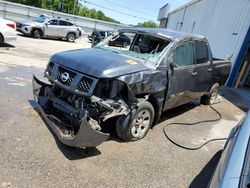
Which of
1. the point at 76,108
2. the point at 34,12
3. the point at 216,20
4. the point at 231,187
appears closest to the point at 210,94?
the point at 76,108

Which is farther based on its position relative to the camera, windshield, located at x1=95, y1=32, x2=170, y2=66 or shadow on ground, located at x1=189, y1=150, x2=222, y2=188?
windshield, located at x1=95, y1=32, x2=170, y2=66

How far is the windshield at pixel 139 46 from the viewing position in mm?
4906

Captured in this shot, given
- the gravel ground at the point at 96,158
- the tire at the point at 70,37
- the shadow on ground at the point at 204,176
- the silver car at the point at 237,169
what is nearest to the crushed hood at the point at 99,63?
the gravel ground at the point at 96,158

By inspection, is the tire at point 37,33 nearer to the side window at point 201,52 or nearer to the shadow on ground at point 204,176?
the side window at point 201,52

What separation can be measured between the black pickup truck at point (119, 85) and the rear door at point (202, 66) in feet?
0.09

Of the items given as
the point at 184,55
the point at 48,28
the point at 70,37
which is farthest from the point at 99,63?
the point at 70,37

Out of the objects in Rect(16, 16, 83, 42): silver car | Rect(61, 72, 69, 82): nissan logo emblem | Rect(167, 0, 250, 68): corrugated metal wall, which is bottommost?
Rect(16, 16, 83, 42): silver car

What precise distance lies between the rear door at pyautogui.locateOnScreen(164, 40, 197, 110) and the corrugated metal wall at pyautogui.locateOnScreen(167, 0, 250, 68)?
6.60 m

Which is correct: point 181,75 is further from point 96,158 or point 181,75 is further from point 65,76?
point 96,158

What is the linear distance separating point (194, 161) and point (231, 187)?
2.59 metres

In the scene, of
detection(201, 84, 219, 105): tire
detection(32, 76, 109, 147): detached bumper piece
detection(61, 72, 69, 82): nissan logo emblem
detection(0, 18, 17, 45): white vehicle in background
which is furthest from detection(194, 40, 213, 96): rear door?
detection(0, 18, 17, 45): white vehicle in background

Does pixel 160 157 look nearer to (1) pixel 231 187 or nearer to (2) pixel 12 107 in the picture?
(1) pixel 231 187

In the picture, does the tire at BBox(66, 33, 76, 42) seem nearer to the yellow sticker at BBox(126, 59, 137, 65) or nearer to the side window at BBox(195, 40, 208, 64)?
the side window at BBox(195, 40, 208, 64)

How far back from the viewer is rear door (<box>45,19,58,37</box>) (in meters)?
18.8
